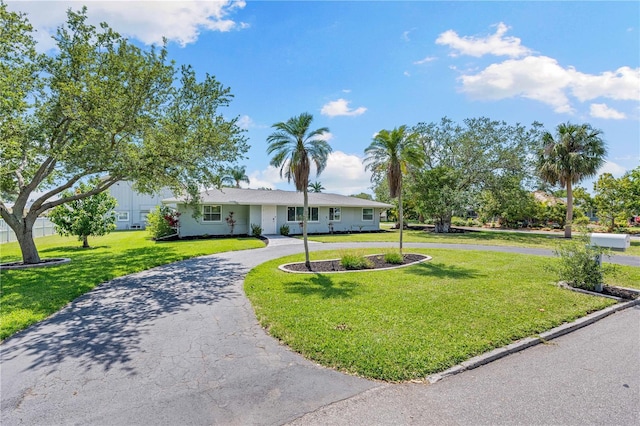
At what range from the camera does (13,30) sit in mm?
9234

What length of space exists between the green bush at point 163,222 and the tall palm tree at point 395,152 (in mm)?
14417

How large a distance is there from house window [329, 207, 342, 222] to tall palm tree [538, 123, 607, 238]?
16416mm

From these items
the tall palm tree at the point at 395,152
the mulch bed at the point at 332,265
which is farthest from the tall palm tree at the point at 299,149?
the tall palm tree at the point at 395,152

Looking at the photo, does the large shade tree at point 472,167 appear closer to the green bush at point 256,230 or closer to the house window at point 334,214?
the house window at point 334,214

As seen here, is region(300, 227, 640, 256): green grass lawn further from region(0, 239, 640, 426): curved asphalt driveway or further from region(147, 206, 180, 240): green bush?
region(0, 239, 640, 426): curved asphalt driveway

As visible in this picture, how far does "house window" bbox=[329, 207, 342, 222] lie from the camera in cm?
2558

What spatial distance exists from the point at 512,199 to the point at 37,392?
2946 cm

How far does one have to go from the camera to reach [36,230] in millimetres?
24078

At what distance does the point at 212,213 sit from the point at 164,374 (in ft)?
61.2

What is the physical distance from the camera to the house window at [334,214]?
2558cm

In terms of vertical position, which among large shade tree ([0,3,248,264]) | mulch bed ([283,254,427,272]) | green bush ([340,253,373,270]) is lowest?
mulch bed ([283,254,427,272])

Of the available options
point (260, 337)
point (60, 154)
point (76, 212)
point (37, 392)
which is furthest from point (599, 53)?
point (76, 212)

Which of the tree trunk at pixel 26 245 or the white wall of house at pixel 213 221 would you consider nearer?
the tree trunk at pixel 26 245

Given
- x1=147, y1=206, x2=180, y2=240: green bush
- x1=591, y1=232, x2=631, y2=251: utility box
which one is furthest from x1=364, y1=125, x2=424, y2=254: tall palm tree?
x1=147, y1=206, x2=180, y2=240: green bush
